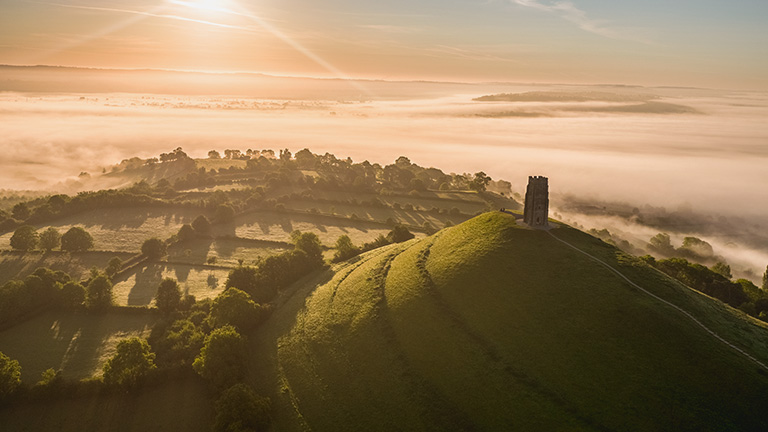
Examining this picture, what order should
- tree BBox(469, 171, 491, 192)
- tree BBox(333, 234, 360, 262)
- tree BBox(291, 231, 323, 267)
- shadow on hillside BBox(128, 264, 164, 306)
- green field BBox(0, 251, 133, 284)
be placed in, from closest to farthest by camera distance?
shadow on hillside BBox(128, 264, 164, 306) → tree BBox(291, 231, 323, 267) → tree BBox(333, 234, 360, 262) → green field BBox(0, 251, 133, 284) → tree BBox(469, 171, 491, 192)

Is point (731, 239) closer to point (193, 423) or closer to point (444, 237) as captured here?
point (444, 237)

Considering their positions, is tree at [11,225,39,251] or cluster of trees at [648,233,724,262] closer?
tree at [11,225,39,251]

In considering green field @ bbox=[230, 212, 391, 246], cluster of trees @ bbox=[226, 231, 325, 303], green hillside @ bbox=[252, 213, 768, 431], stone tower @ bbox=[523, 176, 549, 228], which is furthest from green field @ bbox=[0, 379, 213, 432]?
green field @ bbox=[230, 212, 391, 246]

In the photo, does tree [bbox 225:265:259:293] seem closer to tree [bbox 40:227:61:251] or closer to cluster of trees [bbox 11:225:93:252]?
cluster of trees [bbox 11:225:93:252]

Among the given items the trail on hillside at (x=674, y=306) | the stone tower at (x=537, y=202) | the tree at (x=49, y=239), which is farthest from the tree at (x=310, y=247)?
the tree at (x=49, y=239)

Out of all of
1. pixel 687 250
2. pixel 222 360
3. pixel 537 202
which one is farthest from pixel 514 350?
pixel 687 250

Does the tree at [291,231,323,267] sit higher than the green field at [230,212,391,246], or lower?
higher

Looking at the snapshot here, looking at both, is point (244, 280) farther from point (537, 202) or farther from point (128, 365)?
point (537, 202)
